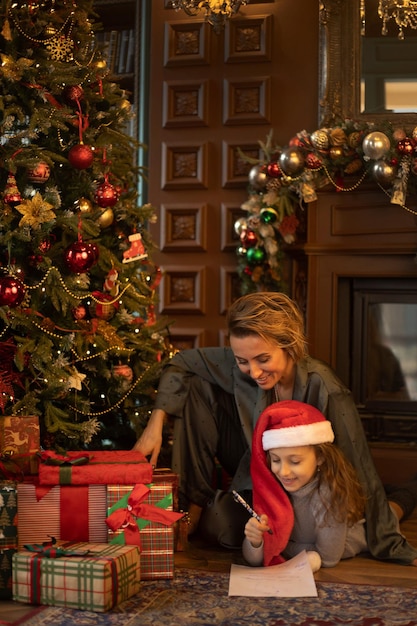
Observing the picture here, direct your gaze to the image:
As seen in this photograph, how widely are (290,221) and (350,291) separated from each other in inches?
18.1

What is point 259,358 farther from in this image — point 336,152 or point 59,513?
point 336,152

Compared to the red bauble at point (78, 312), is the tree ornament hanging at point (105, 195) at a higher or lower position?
higher

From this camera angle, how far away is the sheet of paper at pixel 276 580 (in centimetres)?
248

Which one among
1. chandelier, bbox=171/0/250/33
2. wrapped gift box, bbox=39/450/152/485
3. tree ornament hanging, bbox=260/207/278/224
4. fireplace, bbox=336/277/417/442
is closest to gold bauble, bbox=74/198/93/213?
chandelier, bbox=171/0/250/33

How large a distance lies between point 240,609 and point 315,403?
80 cm

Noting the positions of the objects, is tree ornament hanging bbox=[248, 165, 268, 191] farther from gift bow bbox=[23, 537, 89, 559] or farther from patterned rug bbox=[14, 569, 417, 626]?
gift bow bbox=[23, 537, 89, 559]

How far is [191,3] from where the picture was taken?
362 cm

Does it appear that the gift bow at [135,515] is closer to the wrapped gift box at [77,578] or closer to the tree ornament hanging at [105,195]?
the wrapped gift box at [77,578]

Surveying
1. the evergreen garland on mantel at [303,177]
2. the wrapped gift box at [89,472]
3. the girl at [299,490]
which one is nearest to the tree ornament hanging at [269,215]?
the evergreen garland on mantel at [303,177]

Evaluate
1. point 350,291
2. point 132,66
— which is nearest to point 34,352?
point 350,291

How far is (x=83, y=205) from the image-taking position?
10.9 ft

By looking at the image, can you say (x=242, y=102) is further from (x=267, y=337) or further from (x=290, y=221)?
(x=267, y=337)

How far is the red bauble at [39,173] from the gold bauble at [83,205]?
19 centimetres

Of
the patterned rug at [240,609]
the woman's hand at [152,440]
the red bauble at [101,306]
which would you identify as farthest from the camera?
the red bauble at [101,306]
